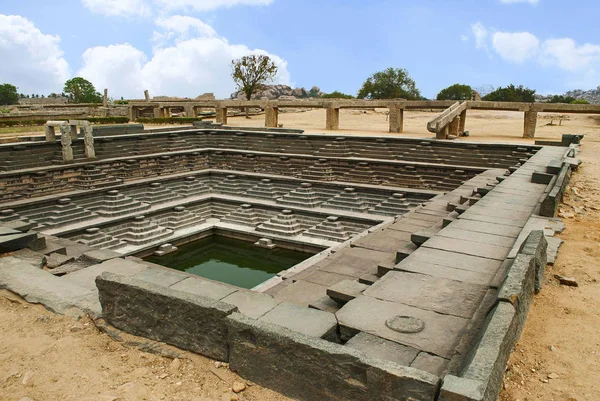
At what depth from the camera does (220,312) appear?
327cm

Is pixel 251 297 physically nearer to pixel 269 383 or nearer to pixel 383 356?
pixel 269 383

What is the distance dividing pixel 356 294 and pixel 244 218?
11.2 m

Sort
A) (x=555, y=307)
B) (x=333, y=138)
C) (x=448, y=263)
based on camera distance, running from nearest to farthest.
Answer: (x=555, y=307), (x=448, y=263), (x=333, y=138)

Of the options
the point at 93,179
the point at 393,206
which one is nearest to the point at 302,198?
the point at 393,206

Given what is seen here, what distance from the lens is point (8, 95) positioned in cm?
5234

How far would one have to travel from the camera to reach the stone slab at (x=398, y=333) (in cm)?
314

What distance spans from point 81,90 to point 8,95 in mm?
8023

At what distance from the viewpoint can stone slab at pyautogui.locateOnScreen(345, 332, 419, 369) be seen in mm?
2953

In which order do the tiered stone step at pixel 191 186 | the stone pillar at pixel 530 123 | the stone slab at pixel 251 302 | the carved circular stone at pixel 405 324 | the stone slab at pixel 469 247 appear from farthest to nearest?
the stone pillar at pixel 530 123 < the tiered stone step at pixel 191 186 < the stone slab at pixel 469 247 < the stone slab at pixel 251 302 < the carved circular stone at pixel 405 324

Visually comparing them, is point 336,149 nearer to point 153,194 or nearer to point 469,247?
point 153,194

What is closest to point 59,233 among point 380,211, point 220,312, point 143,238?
point 143,238

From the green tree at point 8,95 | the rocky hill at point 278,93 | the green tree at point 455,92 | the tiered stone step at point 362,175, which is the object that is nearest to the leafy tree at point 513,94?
the green tree at point 455,92

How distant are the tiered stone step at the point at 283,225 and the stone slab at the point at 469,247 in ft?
28.0

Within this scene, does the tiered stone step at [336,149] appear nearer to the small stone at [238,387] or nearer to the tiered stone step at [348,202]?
the tiered stone step at [348,202]
